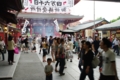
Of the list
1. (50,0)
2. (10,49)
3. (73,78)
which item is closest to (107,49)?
(73,78)

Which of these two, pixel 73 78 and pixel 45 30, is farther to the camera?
pixel 45 30

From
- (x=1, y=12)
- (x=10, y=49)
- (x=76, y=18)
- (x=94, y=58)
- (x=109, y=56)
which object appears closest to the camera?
(x=109, y=56)

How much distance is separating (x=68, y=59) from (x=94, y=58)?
9086 millimetres

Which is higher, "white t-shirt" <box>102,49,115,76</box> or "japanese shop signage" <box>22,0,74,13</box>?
"japanese shop signage" <box>22,0,74,13</box>

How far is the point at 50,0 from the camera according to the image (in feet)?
114

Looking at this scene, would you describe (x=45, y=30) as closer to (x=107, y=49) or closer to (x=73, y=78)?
(x=73, y=78)

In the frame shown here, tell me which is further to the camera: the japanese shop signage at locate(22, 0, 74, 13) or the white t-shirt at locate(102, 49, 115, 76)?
the japanese shop signage at locate(22, 0, 74, 13)

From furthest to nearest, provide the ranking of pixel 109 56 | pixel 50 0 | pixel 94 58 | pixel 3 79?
1. pixel 50 0
2. pixel 3 79
3. pixel 94 58
4. pixel 109 56

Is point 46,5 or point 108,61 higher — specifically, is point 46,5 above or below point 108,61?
above

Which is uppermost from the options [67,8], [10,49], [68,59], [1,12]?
[67,8]

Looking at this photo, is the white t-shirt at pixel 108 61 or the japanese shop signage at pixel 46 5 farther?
the japanese shop signage at pixel 46 5

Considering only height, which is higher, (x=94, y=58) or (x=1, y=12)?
(x=1, y=12)

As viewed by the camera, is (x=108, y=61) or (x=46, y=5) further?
(x=46, y=5)

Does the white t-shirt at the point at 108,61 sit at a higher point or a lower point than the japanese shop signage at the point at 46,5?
lower
